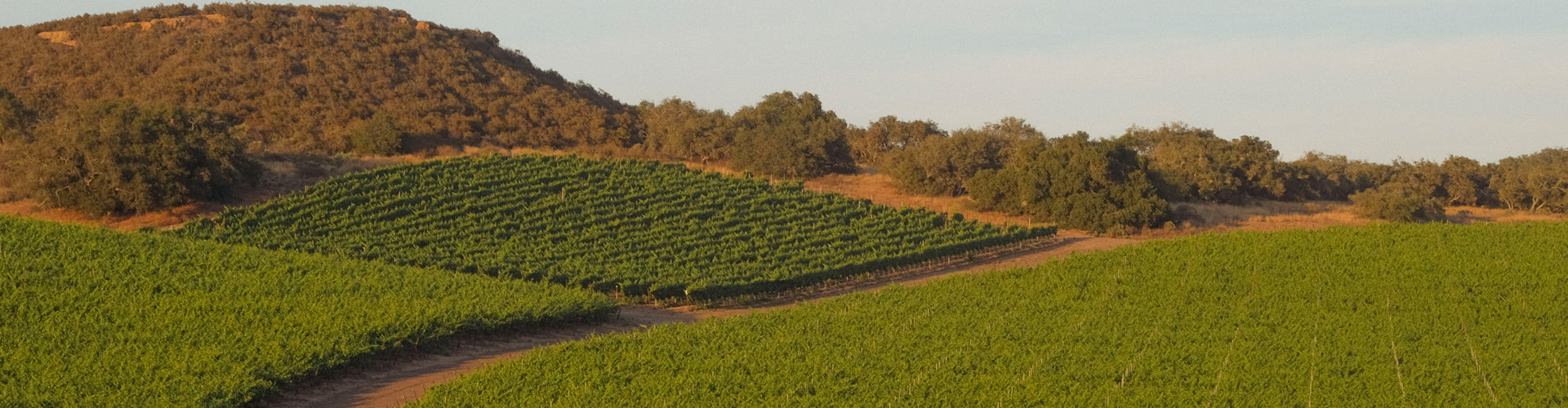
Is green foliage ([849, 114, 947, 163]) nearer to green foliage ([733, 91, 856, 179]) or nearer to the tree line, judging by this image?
the tree line

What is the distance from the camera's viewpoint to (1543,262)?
23.9 metres

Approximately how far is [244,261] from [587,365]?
1232cm

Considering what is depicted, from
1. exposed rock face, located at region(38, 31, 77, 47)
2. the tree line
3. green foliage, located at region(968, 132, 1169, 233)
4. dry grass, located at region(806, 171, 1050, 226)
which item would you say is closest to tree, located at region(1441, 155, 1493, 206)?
the tree line

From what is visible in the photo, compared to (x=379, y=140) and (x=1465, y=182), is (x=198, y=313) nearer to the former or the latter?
(x=379, y=140)

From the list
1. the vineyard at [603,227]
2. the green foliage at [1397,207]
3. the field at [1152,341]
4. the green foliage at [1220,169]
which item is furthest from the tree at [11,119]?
the green foliage at [1397,207]

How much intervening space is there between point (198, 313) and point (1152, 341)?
1797 cm

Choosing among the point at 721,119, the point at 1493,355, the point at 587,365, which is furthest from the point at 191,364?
the point at 721,119

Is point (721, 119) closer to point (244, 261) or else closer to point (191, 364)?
point (244, 261)

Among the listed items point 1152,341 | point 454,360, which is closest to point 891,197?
point 1152,341

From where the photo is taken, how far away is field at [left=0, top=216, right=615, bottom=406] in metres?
15.1

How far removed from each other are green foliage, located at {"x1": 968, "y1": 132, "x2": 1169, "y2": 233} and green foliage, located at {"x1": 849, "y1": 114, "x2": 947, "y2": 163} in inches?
936

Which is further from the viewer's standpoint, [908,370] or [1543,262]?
[1543,262]

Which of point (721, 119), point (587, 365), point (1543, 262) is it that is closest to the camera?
point (587, 365)

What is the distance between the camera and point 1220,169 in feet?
170
